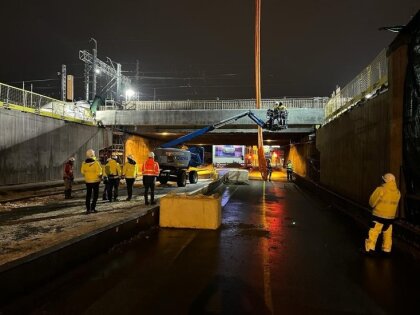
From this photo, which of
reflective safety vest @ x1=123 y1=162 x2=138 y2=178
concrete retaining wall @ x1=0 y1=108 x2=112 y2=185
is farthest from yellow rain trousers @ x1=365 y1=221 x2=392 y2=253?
concrete retaining wall @ x1=0 y1=108 x2=112 y2=185

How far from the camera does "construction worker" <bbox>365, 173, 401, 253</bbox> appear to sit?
7137 mm

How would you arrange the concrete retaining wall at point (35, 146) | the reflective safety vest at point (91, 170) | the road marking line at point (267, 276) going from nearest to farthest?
the road marking line at point (267, 276) < the reflective safety vest at point (91, 170) < the concrete retaining wall at point (35, 146)

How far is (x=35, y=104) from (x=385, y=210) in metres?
22.0

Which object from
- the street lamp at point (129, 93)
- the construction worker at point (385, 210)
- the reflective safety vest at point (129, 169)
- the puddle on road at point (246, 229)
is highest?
the street lamp at point (129, 93)

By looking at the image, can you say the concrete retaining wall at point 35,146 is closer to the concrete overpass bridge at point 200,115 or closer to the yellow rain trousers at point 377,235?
the concrete overpass bridge at point 200,115

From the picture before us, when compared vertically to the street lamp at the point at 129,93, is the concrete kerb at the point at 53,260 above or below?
below

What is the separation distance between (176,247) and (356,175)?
8.48 metres

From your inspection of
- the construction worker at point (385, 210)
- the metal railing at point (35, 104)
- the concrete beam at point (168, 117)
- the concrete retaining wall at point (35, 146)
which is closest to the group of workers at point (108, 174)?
the concrete retaining wall at point (35, 146)

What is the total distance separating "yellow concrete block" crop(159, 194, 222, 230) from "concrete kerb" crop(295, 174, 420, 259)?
4.40 m

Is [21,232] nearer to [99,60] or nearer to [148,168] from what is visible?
[148,168]

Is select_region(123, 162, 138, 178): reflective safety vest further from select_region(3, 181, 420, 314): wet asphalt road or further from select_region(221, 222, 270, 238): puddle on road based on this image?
select_region(3, 181, 420, 314): wet asphalt road

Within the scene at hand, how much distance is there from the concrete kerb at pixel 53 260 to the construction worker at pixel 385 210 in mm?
5158

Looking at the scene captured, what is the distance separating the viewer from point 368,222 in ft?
35.0

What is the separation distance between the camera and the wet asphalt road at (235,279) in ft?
15.6
